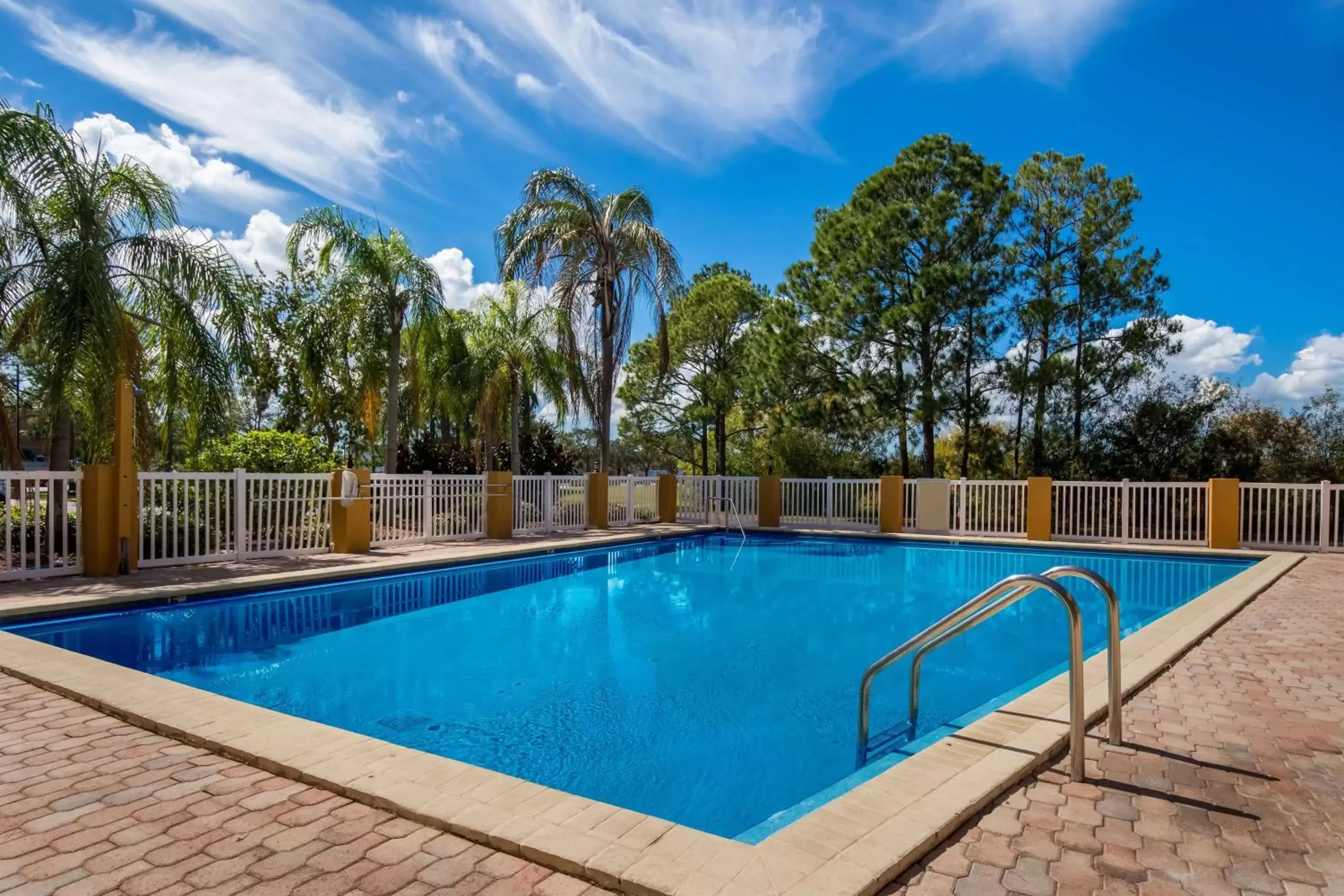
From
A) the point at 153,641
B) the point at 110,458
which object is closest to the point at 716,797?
the point at 153,641

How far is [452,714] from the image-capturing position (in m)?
4.56

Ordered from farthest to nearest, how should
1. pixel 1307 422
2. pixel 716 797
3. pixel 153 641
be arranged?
pixel 1307 422, pixel 153 641, pixel 716 797

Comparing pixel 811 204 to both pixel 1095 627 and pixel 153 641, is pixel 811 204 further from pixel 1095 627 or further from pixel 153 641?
pixel 153 641

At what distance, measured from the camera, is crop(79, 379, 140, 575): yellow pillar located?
7.95m

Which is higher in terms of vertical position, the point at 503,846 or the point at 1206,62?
the point at 1206,62

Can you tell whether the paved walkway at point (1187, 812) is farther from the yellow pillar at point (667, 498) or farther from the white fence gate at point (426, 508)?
the yellow pillar at point (667, 498)

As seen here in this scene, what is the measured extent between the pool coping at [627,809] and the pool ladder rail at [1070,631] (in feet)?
0.67

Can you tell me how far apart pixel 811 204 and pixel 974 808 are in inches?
825

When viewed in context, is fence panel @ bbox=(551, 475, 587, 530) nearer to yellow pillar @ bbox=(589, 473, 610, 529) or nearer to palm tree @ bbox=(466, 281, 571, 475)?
yellow pillar @ bbox=(589, 473, 610, 529)

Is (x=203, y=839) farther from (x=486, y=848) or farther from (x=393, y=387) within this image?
(x=393, y=387)

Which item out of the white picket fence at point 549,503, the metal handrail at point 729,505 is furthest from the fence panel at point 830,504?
the white picket fence at point 549,503

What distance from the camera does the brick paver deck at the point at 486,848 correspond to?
212 cm

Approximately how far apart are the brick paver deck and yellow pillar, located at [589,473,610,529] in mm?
12294

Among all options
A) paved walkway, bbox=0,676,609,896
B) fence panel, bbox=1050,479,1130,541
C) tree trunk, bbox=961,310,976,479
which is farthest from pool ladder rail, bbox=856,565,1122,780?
tree trunk, bbox=961,310,976,479
